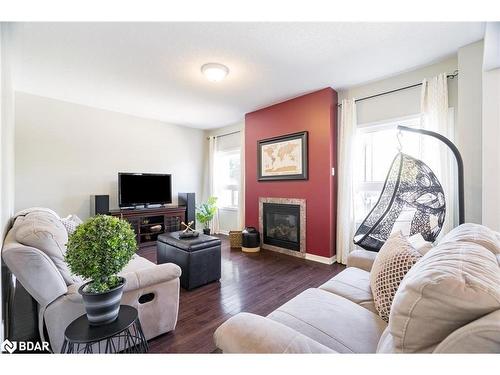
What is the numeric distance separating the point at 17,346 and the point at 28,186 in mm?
2910

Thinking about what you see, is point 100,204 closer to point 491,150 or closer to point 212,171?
point 212,171

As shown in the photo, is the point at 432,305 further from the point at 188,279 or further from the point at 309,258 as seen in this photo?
the point at 309,258

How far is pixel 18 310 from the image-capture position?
203 cm

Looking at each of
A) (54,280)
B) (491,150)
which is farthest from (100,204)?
(491,150)

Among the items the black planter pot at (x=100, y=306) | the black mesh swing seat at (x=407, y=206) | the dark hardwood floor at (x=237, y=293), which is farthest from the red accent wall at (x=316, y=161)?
the black planter pot at (x=100, y=306)

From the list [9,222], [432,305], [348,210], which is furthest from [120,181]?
[432,305]

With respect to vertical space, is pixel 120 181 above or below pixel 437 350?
above

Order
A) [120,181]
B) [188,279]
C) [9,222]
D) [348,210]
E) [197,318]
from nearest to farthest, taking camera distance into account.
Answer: [9,222], [197,318], [188,279], [348,210], [120,181]

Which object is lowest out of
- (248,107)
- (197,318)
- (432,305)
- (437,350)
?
(197,318)

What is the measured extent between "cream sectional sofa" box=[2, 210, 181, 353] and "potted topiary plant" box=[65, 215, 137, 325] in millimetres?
283

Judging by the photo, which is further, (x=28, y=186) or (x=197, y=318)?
(x=28, y=186)

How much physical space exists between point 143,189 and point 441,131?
4.64 metres

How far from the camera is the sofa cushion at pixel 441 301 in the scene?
0.61m

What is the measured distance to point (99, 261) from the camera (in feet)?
3.63
